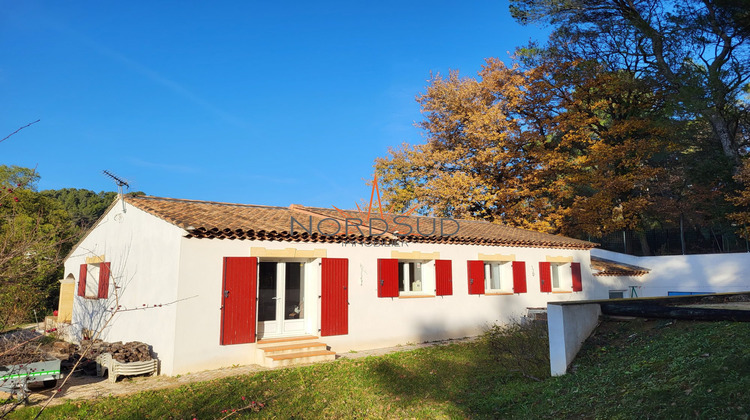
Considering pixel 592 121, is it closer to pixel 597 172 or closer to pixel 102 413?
pixel 597 172

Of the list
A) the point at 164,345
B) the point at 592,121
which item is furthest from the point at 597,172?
the point at 164,345

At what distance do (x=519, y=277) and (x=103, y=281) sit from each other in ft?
→ 41.3

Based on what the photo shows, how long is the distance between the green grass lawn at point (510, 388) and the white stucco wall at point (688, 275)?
12495mm

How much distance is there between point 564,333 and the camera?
6.43 meters

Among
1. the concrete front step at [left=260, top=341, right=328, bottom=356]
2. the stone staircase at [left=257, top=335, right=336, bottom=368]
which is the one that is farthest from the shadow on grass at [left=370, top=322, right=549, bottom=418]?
the concrete front step at [left=260, top=341, right=328, bottom=356]

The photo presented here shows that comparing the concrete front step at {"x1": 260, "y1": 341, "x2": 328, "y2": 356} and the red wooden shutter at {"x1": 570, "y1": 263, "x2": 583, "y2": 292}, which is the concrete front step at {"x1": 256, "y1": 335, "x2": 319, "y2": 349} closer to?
the concrete front step at {"x1": 260, "y1": 341, "x2": 328, "y2": 356}

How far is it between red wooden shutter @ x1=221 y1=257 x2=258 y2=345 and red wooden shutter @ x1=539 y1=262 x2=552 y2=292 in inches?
401

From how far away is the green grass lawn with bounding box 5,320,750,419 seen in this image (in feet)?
15.0

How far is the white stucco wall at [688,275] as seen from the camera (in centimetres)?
1762

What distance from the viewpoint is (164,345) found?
29.6ft

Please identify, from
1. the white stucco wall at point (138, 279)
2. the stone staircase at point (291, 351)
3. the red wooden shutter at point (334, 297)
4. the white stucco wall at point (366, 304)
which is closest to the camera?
the white stucco wall at point (366, 304)

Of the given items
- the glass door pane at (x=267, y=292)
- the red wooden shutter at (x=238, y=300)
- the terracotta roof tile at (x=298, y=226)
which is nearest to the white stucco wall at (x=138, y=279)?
the terracotta roof tile at (x=298, y=226)

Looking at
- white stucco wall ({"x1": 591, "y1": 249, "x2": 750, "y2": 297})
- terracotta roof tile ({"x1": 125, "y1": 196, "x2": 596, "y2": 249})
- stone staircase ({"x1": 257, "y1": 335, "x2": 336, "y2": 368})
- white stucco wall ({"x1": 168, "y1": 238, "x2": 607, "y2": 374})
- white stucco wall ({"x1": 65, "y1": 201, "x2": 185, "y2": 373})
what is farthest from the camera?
white stucco wall ({"x1": 591, "y1": 249, "x2": 750, "y2": 297})

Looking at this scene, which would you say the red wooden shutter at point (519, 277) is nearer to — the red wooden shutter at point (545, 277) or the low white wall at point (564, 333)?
the red wooden shutter at point (545, 277)
